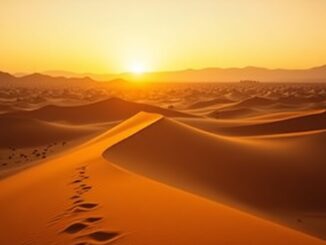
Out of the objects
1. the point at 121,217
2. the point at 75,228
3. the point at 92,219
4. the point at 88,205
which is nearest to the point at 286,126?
the point at 88,205

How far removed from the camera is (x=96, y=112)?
33.8 m

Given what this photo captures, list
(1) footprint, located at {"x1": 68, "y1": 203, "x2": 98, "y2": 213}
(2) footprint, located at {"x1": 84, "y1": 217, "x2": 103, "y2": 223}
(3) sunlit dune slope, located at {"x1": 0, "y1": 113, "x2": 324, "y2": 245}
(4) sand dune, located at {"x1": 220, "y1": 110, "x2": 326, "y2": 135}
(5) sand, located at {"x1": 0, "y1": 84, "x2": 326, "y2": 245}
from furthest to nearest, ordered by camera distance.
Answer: (4) sand dune, located at {"x1": 220, "y1": 110, "x2": 326, "y2": 135}
(1) footprint, located at {"x1": 68, "y1": 203, "x2": 98, "y2": 213}
(2) footprint, located at {"x1": 84, "y1": 217, "x2": 103, "y2": 223}
(5) sand, located at {"x1": 0, "y1": 84, "x2": 326, "y2": 245}
(3) sunlit dune slope, located at {"x1": 0, "y1": 113, "x2": 324, "y2": 245}

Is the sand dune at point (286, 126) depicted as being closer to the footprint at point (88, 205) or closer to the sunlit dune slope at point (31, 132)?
the sunlit dune slope at point (31, 132)

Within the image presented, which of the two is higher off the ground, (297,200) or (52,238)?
(52,238)

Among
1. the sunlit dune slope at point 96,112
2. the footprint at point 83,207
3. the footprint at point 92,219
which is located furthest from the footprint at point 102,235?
the sunlit dune slope at point 96,112

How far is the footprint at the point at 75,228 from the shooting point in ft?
14.6

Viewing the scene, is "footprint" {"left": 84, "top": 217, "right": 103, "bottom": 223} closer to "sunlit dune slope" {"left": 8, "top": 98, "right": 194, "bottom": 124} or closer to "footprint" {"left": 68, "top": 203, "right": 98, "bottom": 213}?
"footprint" {"left": 68, "top": 203, "right": 98, "bottom": 213}

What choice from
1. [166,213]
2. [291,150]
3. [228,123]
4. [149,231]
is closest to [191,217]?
[166,213]

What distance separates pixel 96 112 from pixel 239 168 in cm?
2500

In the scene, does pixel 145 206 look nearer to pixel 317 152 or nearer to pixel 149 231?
pixel 149 231

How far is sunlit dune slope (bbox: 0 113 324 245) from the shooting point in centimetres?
406

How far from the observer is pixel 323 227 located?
7617mm

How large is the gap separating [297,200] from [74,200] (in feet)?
17.0

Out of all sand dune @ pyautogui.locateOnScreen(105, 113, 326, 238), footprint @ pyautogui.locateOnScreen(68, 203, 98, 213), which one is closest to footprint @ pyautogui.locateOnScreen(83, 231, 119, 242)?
footprint @ pyautogui.locateOnScreen(68, 203, 98, 213)
